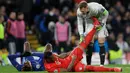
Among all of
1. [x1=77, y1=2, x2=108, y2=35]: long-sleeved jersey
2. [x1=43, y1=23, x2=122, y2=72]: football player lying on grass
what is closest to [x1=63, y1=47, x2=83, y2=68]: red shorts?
[x1=43, y1=23, x2=122, y2=72]: football player lying on grass

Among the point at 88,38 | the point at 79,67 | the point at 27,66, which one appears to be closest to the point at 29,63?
the point at 27,66

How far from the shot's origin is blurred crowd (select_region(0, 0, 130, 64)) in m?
26.0

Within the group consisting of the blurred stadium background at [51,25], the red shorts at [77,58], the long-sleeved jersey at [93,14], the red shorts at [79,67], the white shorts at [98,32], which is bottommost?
the blurred stadium background at [51,25]

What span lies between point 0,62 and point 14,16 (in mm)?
3020

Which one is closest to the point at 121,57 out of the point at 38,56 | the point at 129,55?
the point at 129,55

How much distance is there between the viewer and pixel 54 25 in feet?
90.2

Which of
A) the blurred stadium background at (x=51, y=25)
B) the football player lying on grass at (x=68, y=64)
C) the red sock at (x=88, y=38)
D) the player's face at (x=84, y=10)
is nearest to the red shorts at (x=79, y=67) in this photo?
the football player lying on grass at (x=68, y=64)

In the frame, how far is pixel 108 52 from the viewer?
25.8 m

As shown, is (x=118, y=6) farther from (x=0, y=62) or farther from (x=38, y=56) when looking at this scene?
(x=38, y=56)

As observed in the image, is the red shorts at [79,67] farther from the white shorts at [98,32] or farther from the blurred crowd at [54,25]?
the blurred crowd at [54,25]

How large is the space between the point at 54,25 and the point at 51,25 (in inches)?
17.5

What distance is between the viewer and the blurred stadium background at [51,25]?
26.2 meters

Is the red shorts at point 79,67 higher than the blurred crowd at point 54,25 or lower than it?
higher

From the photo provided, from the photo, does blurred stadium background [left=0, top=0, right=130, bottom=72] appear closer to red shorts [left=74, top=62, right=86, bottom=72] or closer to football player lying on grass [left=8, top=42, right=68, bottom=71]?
football player lying on grass [left=8, top=42, right=68, bottom=71]
